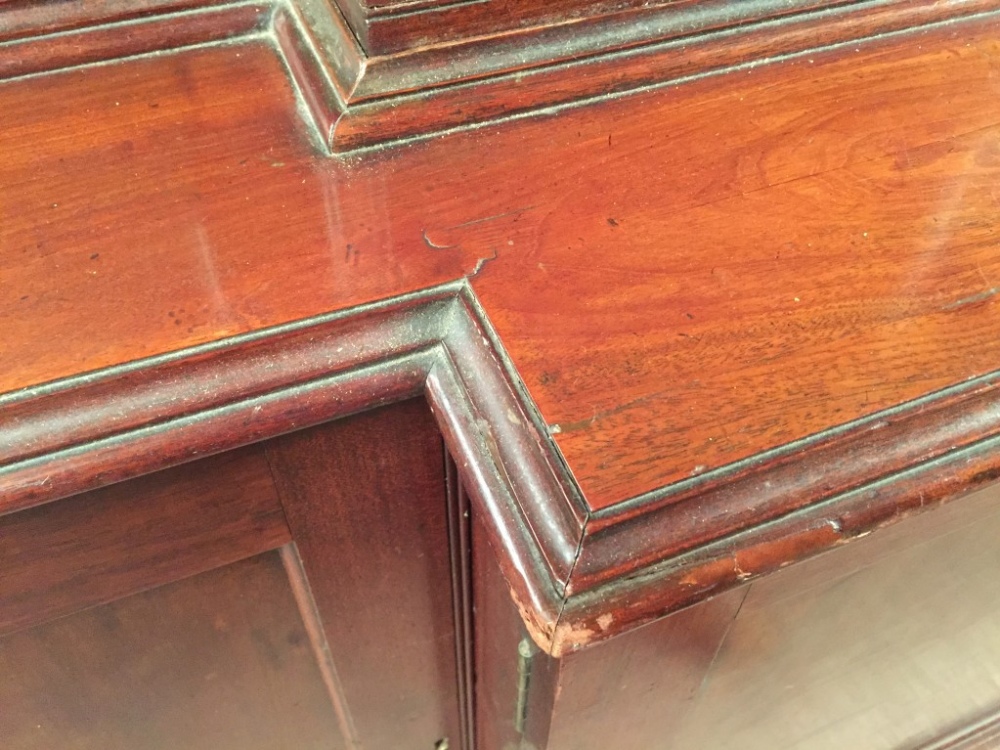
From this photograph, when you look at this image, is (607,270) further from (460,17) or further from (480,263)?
(460,17)

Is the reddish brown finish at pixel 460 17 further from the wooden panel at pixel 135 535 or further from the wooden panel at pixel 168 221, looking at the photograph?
the wooden panel at pixel 135 535

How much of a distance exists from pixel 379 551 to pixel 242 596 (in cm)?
8

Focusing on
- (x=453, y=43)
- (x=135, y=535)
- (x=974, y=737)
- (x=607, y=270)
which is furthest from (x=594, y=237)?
(x=974, y=737)

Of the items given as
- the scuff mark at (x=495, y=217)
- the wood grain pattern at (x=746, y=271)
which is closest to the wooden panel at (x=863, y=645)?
the wood grain pattern at (x=746, y=271)

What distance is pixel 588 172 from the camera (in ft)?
1.38

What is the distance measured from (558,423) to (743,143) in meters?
0.21

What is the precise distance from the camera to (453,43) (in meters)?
0.43

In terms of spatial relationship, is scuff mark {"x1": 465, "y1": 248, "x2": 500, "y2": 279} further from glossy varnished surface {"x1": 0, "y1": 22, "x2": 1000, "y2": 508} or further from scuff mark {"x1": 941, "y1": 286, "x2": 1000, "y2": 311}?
scuff mark {"x1": 941, "y1": 286, "x2": 1000, "y2": 311}

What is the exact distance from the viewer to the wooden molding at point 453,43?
16.8 inches

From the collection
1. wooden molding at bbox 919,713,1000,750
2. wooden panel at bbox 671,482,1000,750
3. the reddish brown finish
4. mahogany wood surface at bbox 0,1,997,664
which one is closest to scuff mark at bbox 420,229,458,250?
mahogany wood surface at bbox 0,1,997,664

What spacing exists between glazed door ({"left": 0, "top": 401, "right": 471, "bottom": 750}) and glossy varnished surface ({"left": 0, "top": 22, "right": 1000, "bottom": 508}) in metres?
0.08

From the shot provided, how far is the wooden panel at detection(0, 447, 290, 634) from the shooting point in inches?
15.3

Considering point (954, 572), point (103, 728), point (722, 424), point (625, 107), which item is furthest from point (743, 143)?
point (103, 728)

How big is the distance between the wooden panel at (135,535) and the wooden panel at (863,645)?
0.25 meters
